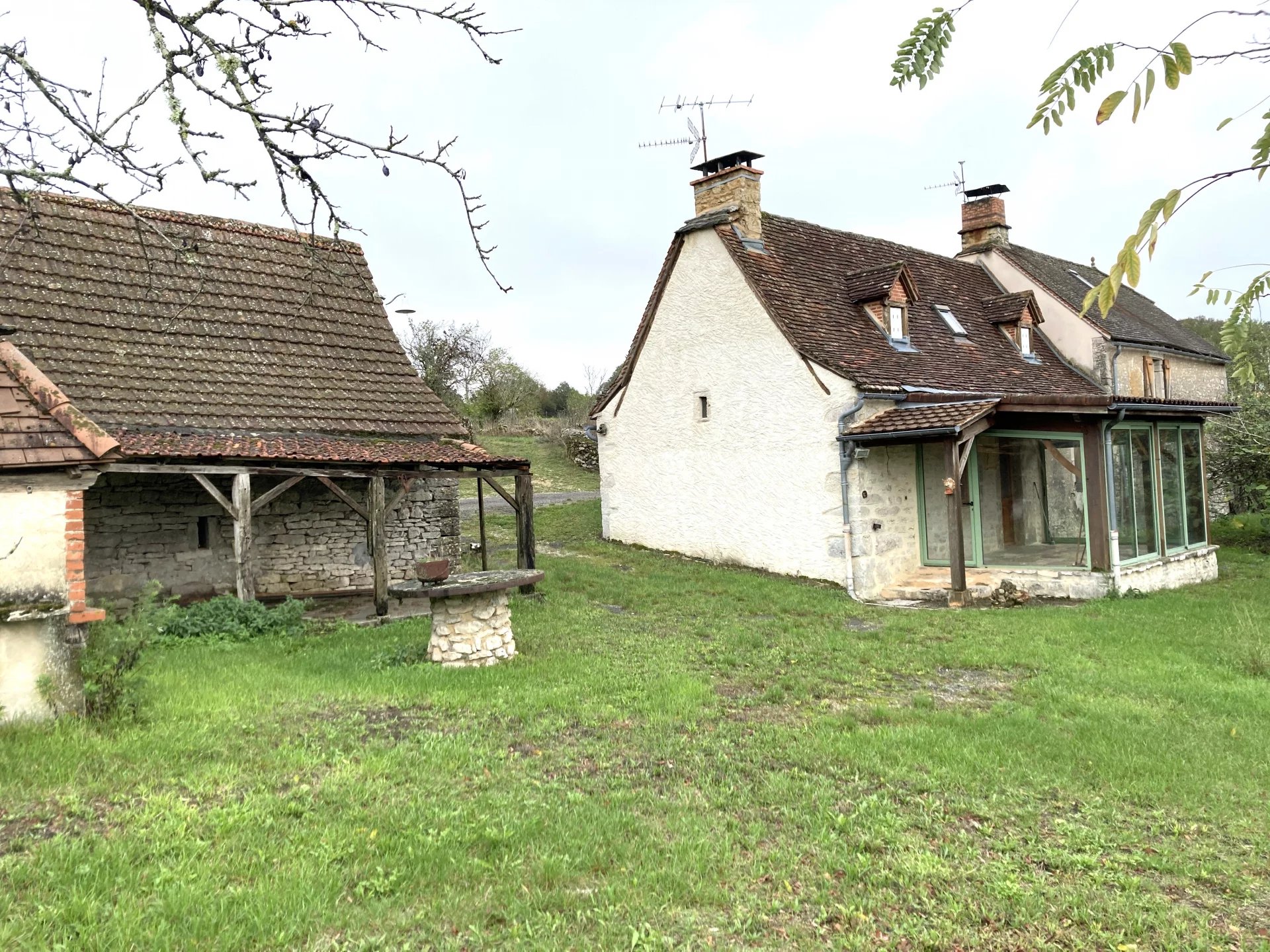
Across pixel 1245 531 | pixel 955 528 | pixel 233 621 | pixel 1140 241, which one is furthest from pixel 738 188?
pixel 1140 241

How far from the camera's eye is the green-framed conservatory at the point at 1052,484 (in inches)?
490

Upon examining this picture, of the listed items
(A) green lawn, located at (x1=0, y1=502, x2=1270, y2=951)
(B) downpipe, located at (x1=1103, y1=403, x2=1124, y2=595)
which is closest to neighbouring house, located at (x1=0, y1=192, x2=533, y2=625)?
(A) green lawn, located at (x1=0, y1=502, x2=1270, y2=951)

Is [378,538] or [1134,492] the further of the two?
[1134,492]

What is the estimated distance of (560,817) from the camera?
4766 mm

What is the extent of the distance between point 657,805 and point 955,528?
28.7 feet

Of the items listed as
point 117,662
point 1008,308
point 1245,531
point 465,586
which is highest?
point 1008,308

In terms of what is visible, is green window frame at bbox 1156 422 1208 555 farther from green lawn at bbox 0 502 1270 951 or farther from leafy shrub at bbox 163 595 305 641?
leafy shrub at bbox 163 595 305 641

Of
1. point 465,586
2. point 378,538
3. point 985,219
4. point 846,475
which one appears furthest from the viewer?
point 985,219

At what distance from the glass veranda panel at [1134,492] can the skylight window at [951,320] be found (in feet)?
14.8

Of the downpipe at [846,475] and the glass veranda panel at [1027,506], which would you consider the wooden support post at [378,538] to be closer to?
the downpipe at [846,475]

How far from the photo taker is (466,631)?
27.9 feet

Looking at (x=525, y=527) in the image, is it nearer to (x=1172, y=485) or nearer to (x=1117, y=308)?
(x=1172, y=485)

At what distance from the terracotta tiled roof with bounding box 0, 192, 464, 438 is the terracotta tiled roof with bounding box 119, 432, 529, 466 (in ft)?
0.79

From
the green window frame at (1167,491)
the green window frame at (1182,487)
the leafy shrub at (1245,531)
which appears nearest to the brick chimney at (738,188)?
the green window frame at (1167,491)
